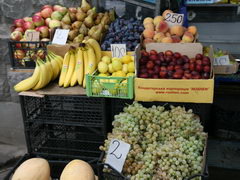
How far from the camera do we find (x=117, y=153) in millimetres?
1729

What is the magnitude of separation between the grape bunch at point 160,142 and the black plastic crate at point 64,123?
33 cm

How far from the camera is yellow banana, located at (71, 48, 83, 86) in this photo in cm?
236

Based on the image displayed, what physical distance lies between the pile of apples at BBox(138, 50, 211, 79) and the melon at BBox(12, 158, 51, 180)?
95 centimetres

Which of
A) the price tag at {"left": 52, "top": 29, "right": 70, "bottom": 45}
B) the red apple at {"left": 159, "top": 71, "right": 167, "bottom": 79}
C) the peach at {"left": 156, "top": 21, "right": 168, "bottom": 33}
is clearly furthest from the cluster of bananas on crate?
the peach at {"left": 156, "top": 21, "right": 168, "bottom": 33}

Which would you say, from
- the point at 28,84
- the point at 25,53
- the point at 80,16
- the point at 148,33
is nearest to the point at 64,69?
the point at 28,84

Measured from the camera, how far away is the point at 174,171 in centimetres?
161

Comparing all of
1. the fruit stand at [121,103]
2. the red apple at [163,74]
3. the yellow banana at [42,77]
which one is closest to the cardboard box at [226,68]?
the fruit stand at [121,103]

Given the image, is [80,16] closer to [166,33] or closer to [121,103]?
[166,33]

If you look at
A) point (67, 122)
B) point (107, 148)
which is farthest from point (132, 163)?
point (67, 122)

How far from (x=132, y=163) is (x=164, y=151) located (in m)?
0.21

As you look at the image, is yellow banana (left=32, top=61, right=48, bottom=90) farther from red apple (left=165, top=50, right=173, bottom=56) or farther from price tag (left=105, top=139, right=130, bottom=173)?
red apple (left=165, top=50, right=173, bottom=56)

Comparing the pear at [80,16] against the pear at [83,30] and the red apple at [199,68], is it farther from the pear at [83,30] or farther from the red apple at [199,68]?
the red apple at [199,68]

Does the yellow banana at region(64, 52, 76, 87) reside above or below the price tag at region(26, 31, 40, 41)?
below

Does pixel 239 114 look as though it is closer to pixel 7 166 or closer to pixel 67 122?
pixel 67 122
